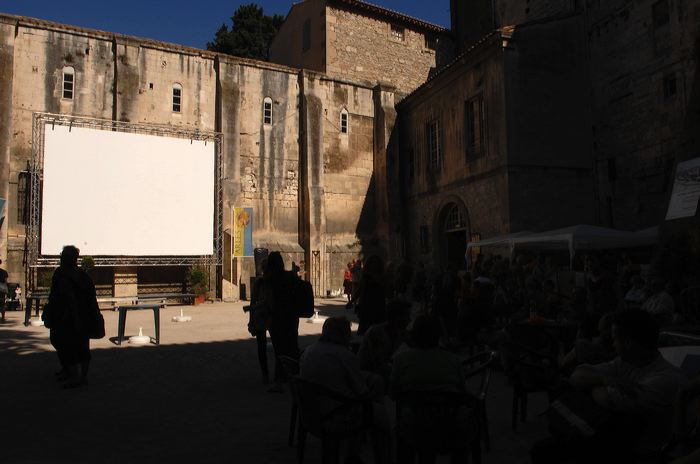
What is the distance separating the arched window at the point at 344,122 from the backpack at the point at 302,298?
18358 mm

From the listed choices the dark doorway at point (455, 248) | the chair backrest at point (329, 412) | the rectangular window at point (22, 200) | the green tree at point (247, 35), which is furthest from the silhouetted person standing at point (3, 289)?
the green tree at point (247, 35)

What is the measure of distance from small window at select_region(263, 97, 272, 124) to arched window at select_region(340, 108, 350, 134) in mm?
3211

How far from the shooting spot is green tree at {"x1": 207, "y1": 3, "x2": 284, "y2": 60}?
35156mm

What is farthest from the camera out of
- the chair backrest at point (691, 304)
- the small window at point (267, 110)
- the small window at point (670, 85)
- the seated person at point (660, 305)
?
the small window at point (267, 110)

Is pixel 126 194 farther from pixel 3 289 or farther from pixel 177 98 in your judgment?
pixel 3 289

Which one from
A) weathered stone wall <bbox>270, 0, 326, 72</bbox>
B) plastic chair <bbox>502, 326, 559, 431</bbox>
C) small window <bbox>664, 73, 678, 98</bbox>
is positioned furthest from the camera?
weathered stone wall <bbox>270, 0, 326, 72</bbox>

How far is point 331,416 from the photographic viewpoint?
3314 millimetres

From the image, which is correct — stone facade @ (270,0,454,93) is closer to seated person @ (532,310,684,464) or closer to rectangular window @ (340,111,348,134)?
rectangular window @ (340,111,348,134)

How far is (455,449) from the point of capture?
303 cm

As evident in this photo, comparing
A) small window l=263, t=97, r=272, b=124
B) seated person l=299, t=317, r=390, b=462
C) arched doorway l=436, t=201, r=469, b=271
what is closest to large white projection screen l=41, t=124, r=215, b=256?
small window l=263, t=97, r=272, b=124

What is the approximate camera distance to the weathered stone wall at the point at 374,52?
25.2m

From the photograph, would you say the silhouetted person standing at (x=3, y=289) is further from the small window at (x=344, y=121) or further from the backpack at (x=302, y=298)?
the small window at (x=344, y=121)

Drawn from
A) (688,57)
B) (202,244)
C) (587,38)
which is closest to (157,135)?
(202,244)

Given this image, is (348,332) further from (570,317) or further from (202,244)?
(202,244)
